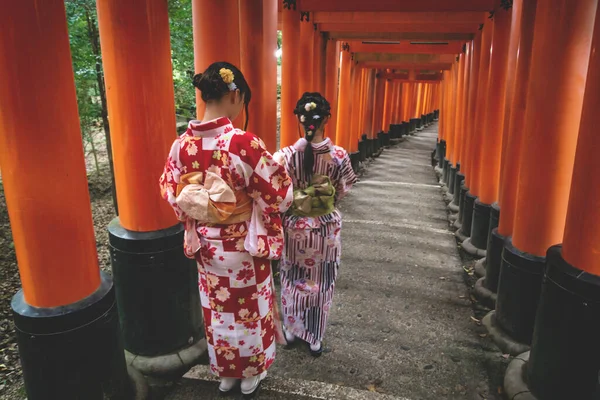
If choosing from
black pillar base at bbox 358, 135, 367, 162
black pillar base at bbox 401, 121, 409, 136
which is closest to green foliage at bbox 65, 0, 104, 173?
black pillar base at bbox 358, 135, 367, 162

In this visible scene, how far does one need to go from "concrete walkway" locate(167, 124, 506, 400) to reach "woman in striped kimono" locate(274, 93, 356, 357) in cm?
33

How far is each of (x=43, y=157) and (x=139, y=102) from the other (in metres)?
0.82

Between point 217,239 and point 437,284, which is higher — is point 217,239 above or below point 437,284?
above

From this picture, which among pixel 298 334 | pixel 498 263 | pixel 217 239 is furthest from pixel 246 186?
pixel 498 263

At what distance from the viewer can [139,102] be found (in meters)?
2.79

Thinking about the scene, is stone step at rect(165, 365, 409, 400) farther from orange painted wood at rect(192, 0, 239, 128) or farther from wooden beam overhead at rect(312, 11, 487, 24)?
wooden beam overhead at rect(312, 11, 487, 24)

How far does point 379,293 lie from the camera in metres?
4.52

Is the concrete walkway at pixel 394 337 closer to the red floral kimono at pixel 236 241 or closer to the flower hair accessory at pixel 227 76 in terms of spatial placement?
the red floral kimono at pixel 236 241

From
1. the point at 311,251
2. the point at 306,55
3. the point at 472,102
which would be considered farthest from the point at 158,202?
the point at 472,102

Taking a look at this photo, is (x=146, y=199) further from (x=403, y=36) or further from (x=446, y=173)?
(x=446, y=173)

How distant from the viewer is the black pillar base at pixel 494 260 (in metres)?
4.21

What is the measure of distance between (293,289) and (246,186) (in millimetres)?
1193

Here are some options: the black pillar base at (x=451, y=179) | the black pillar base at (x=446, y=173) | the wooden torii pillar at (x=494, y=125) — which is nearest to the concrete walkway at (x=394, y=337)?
the wooden torii pillar at (x=494, y=125)

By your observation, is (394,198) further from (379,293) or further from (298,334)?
(298,334)
